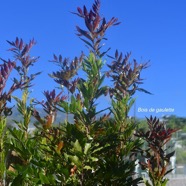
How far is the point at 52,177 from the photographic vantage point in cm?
295

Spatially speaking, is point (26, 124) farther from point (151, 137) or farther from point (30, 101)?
point (151, 137)

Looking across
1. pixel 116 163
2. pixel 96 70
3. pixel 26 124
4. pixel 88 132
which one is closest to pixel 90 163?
pixel 88 132

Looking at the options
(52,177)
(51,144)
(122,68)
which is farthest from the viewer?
(122,68)

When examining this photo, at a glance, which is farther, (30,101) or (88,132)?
(30,101)

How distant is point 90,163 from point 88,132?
0.72 ft

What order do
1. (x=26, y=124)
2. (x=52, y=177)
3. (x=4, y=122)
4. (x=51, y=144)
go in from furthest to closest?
(x=26, y=124) < (x=4, y=122) < (x=51, y=144) < (x=52, y=177)

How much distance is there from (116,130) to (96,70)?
68cm

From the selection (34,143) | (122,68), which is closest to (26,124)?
(34,143)

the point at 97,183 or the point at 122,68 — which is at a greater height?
the point at 122,68

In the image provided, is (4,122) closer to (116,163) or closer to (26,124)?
(26,124)

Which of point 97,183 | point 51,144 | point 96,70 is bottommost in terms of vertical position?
point 97,183

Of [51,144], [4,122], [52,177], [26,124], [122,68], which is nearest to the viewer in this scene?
[52,177]

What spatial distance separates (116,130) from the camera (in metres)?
3.62

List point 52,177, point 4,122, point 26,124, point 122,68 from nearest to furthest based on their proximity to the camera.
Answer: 1. point 52,177
2. point 4,122
3. point 26,124
4. point 122,68
